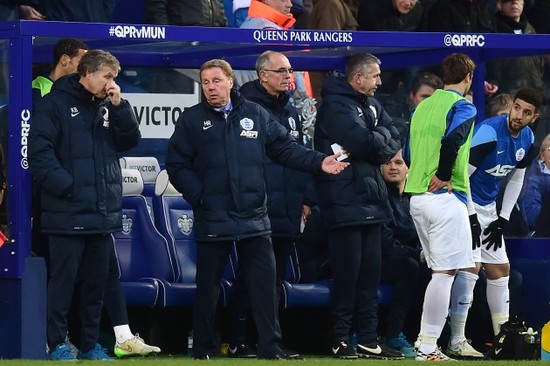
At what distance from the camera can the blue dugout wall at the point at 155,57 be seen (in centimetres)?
1031

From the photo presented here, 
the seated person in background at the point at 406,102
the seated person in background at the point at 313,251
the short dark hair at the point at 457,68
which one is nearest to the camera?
the short dark hair at the point at 457,68

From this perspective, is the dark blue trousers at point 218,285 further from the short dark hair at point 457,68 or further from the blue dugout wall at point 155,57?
the short dark hair at point 457,68

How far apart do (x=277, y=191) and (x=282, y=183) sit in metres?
0.07

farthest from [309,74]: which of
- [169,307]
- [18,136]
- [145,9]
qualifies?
[18,136]

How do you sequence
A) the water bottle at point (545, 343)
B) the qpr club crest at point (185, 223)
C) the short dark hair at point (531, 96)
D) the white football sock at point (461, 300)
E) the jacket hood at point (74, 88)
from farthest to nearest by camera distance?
the qpr club crest at point (185, 223)
the short dark hair at point (531, 96)
the white football sock at point (461, 300)
the water bottle at point (545, 343)
the jacket hood at point (74, 88)

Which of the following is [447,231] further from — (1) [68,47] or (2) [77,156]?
(1) [68,47]

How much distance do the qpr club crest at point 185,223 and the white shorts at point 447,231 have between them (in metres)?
2.11

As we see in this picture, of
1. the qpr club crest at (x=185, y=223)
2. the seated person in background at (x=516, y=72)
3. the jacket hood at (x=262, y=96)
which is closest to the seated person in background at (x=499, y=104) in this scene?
the seated person in background at (x=516, y=72)

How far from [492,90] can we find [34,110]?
4.00 m

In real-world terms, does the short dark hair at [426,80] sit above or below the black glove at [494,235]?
above

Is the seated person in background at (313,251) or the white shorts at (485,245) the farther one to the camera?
the seated person in background at (313,251)

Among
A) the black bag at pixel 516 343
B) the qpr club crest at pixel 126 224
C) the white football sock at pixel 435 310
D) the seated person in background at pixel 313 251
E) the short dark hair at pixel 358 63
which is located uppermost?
the short dark hair at pixel 358 63

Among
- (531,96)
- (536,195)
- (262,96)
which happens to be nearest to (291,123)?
(262,96)

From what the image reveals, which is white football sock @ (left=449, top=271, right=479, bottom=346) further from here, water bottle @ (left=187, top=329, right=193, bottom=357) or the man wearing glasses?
water bottle @ (left=187, top=329, right=193, bottom=357)
